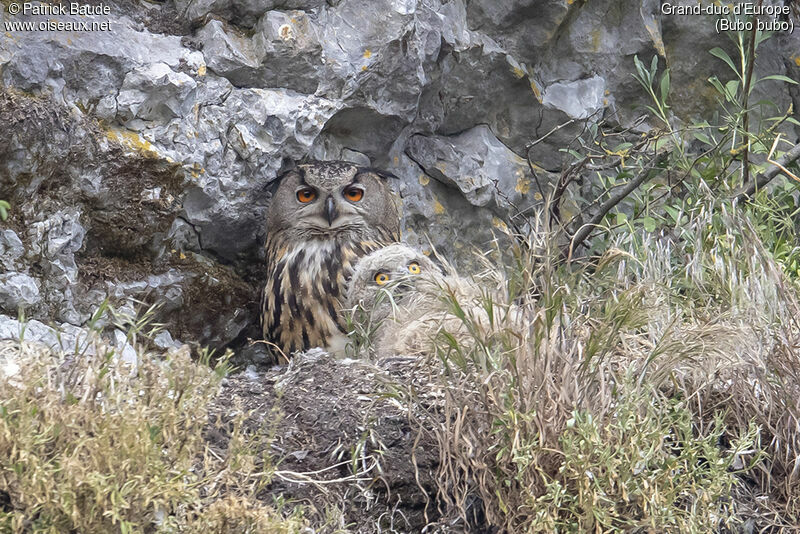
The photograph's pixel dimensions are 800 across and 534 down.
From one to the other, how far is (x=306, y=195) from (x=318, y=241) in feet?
0.71

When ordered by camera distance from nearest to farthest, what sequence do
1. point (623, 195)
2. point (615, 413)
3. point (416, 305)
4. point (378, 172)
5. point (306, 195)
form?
1. point (615, 413)
2. point (416, 305)
3. point (623, 195)
4. point (306, 195)
5. point (378, 172)

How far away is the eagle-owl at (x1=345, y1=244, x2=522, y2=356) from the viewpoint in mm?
2127

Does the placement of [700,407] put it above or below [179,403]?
below

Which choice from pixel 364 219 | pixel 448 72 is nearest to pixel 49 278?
pixel 364 219

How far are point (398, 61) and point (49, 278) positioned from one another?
1.41m

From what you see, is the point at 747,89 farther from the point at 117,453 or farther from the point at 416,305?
the point at 117,453

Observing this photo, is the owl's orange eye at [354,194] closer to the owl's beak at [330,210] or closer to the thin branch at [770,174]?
the owl's beak at [330,210]

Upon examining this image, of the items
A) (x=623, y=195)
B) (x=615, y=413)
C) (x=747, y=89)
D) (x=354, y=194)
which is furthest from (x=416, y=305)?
(x=747, y=89)

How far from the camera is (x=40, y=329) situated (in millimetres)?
2883

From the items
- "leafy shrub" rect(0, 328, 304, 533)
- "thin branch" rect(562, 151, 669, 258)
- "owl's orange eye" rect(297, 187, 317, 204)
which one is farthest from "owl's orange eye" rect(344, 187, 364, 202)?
"leafy shrub" rect(0, 328, 304, 533)

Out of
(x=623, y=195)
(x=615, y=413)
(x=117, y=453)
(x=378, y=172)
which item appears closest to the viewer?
(x=117, y=453)

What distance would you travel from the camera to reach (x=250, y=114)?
3.36 m

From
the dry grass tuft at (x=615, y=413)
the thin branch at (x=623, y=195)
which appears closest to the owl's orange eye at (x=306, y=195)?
the thin branch at (x=623, y=195)

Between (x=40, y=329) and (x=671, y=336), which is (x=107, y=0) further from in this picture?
(x=671, y=336)
